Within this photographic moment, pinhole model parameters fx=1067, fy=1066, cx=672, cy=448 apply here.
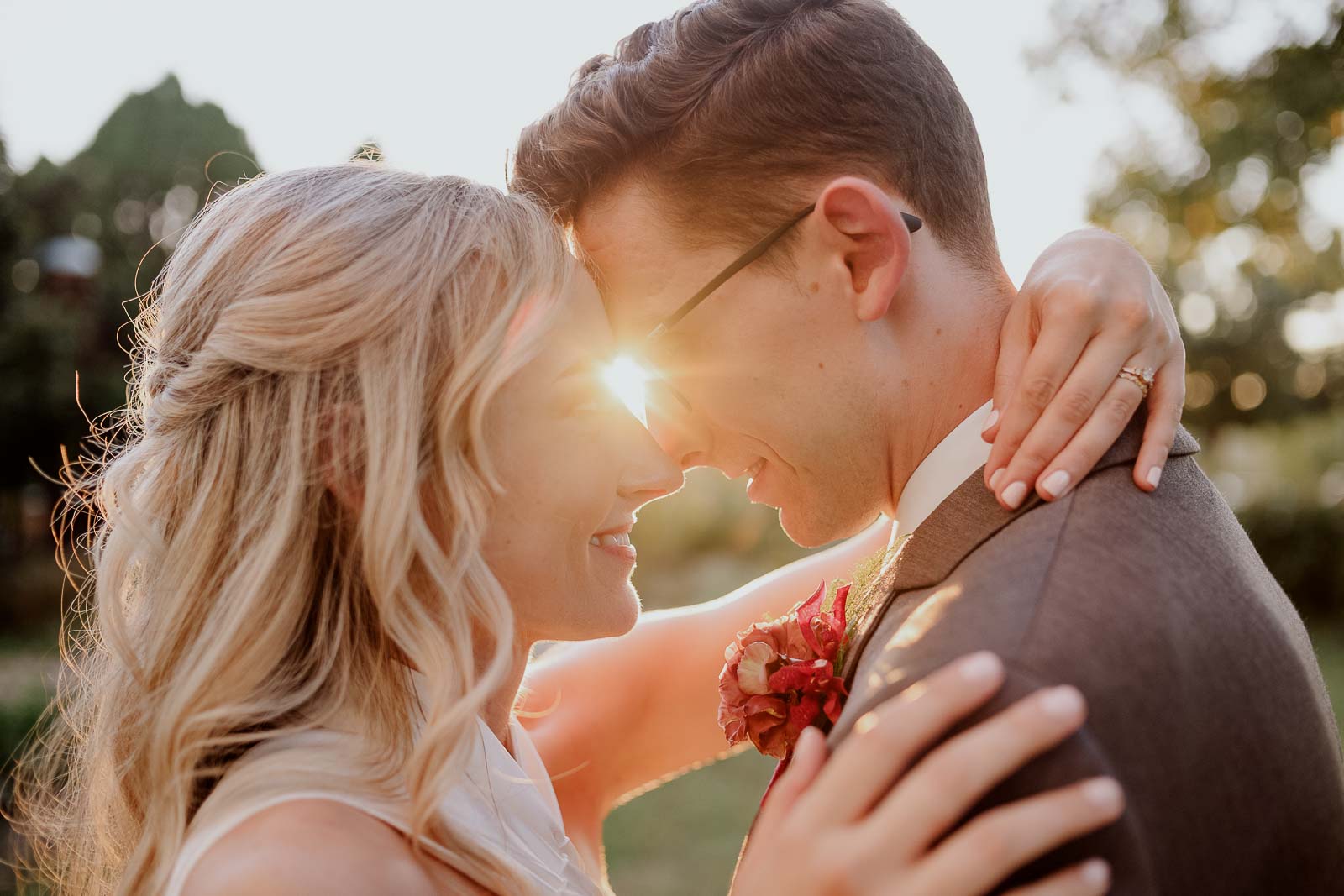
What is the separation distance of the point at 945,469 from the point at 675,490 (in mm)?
874

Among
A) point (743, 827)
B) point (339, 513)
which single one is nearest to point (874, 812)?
point (339, 513)

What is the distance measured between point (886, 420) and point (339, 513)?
4.52 ft

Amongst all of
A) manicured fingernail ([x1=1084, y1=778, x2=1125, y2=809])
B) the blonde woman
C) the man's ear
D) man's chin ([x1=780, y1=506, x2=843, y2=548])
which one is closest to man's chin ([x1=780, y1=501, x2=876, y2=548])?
man's chin ([x1=780, y1=506, x2=843, y2=548])

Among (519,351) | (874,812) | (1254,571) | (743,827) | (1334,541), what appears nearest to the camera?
(874,812)

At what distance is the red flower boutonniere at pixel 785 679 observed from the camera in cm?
246

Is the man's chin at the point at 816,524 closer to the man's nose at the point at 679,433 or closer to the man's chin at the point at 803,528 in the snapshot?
the man's chin at the point at 803,528

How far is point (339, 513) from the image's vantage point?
2541mm

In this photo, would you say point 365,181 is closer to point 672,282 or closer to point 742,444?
point 672,282

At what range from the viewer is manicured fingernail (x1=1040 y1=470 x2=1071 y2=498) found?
204 centimetres

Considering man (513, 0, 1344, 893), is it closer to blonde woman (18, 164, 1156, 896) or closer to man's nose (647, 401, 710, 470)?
man's nose (647, 401, 710, 470)

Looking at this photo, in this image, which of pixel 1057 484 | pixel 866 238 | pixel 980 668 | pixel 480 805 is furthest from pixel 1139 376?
pixel 480 805

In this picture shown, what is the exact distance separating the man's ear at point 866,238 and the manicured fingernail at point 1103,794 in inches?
53.9

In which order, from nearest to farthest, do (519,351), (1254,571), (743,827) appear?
(1254,571), (519,351), (743,827)

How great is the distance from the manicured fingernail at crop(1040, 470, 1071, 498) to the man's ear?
2.42ft
